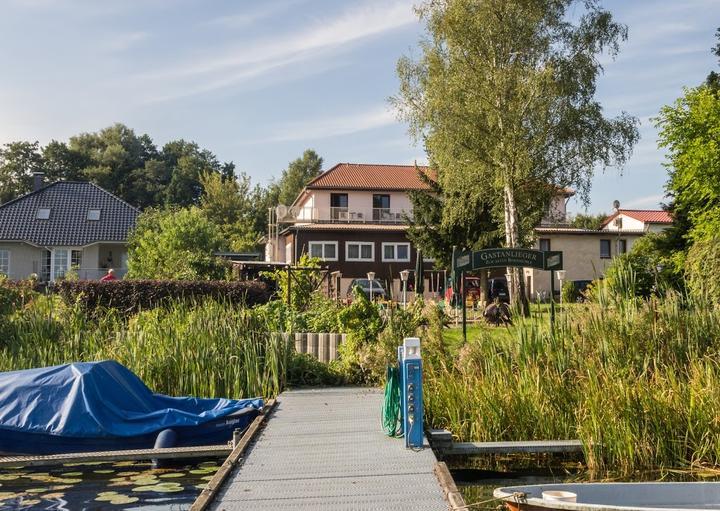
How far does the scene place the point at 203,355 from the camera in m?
11.9

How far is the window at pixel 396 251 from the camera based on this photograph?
4747 centimetres

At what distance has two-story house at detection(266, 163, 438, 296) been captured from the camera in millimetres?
46750

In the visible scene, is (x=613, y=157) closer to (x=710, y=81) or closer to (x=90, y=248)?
(x=710, y=81)

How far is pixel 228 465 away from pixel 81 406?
2.90 m

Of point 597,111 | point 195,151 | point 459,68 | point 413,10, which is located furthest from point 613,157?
point 195,151

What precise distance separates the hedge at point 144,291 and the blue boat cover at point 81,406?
8.90m

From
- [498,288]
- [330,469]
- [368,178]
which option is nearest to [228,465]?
[330,469]

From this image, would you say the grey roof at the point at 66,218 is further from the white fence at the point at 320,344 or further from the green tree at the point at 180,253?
the white fence at the point at 320,344

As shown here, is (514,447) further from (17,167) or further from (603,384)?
(17,167)

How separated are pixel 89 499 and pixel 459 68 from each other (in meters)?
22.2

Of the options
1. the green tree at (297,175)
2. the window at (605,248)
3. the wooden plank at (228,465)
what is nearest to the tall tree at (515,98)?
the wooden plank at (228,465)

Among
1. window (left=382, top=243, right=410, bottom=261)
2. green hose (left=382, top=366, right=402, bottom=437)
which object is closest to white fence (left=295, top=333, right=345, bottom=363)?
green hose (left=382, top=366, right=402, bottom=437)

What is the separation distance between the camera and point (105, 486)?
8.70 m

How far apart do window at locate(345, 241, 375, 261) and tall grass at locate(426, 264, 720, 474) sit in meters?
35.6
